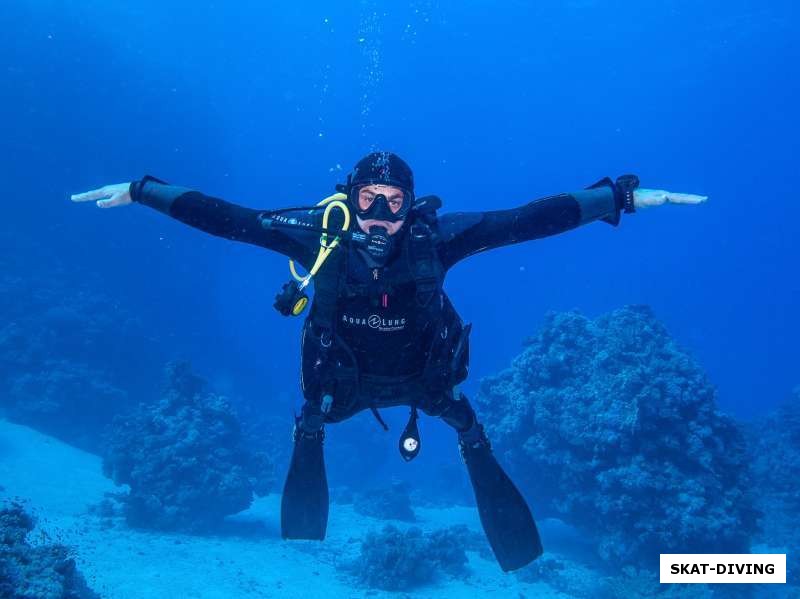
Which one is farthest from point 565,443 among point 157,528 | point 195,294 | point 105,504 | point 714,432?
point 195,294

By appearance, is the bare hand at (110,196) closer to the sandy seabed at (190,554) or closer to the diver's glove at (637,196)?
the diver's glove at (637,196)

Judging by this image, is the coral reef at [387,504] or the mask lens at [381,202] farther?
the coral reef at [387,504]

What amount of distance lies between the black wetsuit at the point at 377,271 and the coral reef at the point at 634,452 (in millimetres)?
10656

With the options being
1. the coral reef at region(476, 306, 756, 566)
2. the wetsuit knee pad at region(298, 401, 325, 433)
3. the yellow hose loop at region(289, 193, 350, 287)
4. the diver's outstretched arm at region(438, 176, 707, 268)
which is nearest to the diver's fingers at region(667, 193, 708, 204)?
the diver's outstretched arm at region(438, 176, 707, 268)

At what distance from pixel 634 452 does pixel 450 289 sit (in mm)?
101955

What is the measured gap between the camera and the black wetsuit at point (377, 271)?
195 inches

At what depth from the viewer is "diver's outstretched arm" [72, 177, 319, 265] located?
5012mm

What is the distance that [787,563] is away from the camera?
51.3 ft

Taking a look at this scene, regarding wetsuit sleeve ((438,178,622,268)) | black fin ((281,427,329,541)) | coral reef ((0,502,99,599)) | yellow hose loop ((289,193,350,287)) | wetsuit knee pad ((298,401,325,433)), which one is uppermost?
wetsuit sleeve ((438,178,622,268))

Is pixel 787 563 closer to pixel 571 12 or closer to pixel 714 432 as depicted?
pixel 714 432

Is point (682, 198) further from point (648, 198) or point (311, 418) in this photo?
point (311, 418)

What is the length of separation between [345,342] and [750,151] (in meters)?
139

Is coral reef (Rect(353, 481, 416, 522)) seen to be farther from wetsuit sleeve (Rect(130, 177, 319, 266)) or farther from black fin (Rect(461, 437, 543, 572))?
wetsuit sleeve (Rect(130, 177, 319, 266))

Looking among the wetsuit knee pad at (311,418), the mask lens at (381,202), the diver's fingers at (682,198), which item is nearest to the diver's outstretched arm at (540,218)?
the diver's fingers at (682,198)
